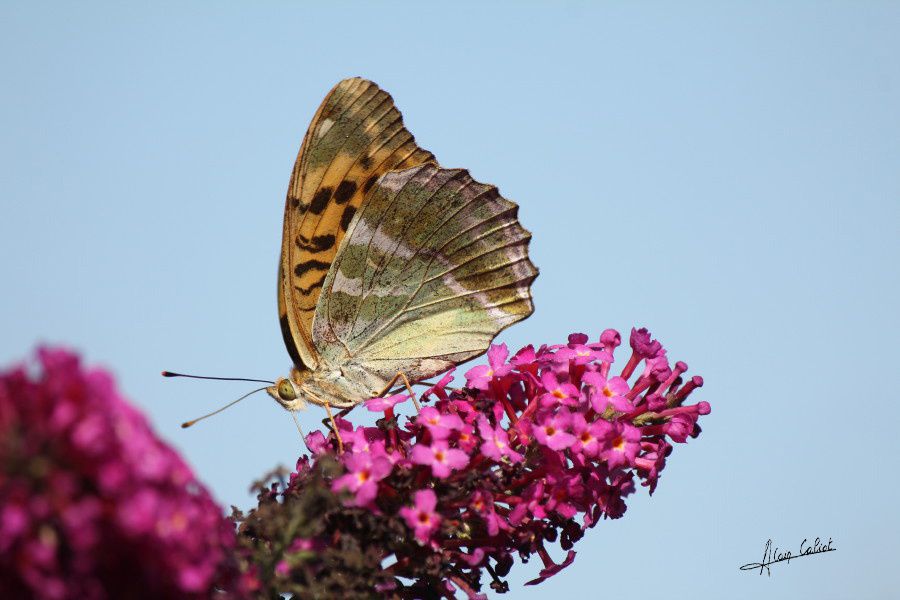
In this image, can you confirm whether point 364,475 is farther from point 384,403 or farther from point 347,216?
point 347,216

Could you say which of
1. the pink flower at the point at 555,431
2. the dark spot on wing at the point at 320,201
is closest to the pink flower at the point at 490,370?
Answer: the pink flower at the point at 555,431

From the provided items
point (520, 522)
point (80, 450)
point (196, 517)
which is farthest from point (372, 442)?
point (80, 450)

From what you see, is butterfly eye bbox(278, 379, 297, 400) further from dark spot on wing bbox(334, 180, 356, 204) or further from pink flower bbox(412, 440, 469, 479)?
pink flower bbox(412, 440, 469, 479)

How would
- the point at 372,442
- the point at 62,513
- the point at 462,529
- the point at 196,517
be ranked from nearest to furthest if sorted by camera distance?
1. the point at 62,513
2. the point at 196,517
3. the point at 462,529
4. the point at 372,442

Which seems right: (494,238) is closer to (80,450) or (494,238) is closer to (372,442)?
(372,442)

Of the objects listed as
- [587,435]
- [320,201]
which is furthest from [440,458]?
[320,201]

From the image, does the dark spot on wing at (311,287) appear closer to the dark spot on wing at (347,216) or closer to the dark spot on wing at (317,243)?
the dark spot on wing at (317,243)
